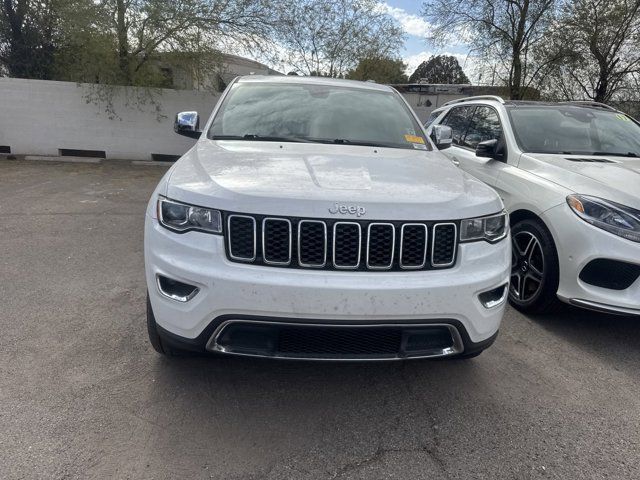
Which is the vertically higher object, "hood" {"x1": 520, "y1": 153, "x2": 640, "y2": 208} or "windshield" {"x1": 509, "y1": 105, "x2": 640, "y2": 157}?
"windshield" {"x1": 509, "y1": 105, "x2": 640, "y2": 157}

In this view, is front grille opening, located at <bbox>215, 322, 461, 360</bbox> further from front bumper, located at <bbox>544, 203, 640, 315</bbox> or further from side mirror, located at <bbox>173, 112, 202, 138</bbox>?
side mirror, located at <bbox>173, 112, 202, 138</bbox>

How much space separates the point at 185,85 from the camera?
42.4 feet

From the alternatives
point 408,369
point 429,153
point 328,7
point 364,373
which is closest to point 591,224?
point 429,153

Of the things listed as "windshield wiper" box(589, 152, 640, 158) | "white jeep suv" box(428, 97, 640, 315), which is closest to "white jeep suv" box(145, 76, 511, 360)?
"white jeep suv" box(428, 97, 640, 315)

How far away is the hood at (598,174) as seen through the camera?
10.9 feet

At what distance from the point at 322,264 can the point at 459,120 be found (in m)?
4.29

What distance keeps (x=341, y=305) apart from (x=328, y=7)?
49.9 ft

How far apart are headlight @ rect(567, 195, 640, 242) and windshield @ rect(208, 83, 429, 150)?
1.21m

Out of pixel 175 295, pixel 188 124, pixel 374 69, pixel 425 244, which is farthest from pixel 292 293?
pixel 374 69

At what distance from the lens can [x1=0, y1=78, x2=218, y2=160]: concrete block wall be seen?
12.1 metres

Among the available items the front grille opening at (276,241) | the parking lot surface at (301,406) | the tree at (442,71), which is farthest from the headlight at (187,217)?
the tree at (442,71)

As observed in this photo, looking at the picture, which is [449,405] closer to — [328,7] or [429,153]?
[429,153]

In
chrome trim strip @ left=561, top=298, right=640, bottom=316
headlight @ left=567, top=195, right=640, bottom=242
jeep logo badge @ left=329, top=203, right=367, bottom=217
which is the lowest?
chrome trim strip @ left=561, top=298, right=640, bottom=316

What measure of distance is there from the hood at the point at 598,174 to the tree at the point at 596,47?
32.1ft
